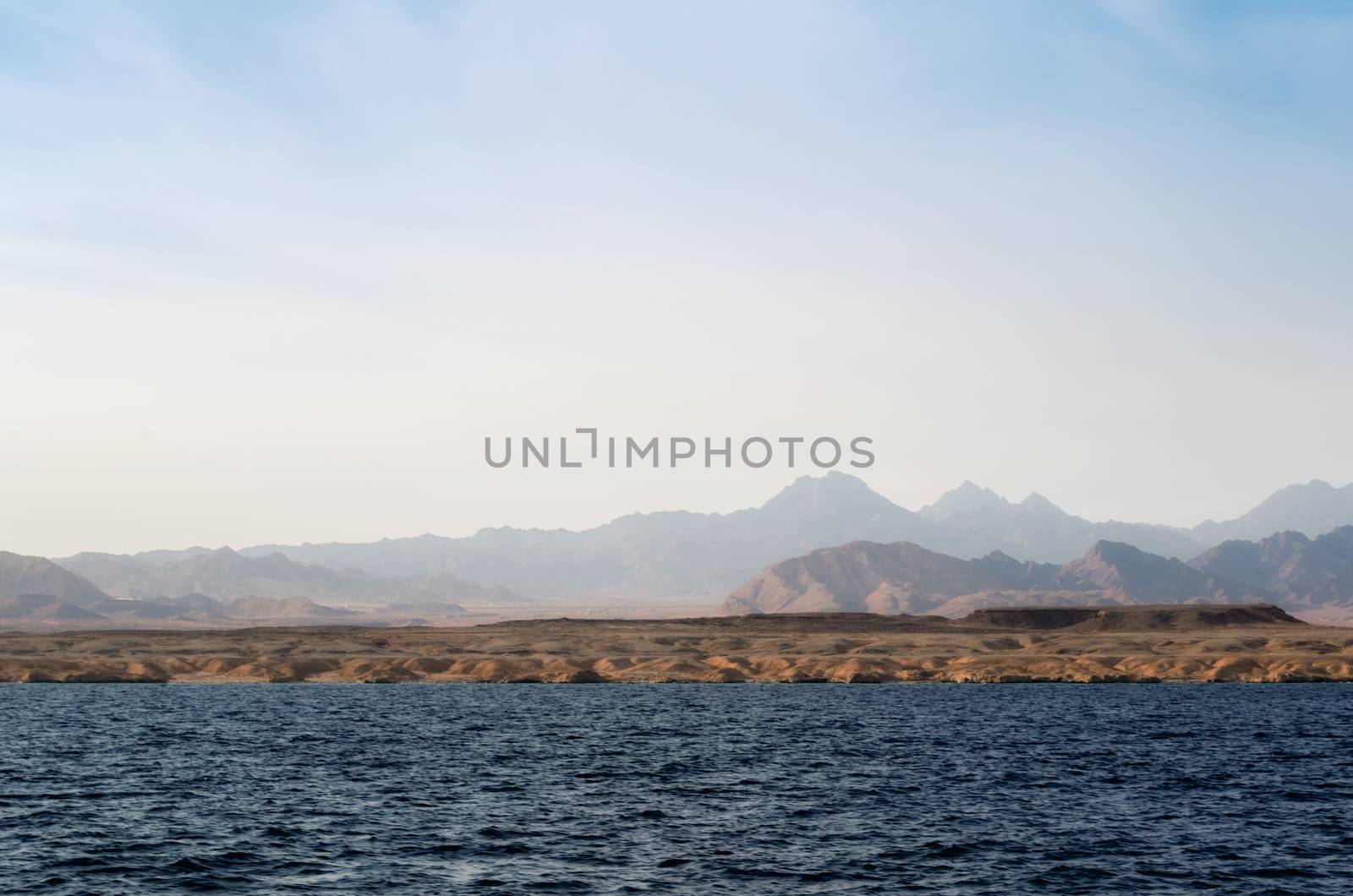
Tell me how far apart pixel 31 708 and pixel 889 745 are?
9441 cm

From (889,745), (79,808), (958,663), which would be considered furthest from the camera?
(958,663)

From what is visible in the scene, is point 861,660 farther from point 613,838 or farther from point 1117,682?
point 613,838

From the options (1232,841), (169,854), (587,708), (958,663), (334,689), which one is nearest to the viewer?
(169,854)

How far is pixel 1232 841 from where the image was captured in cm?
5550

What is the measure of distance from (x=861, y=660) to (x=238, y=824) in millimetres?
140716

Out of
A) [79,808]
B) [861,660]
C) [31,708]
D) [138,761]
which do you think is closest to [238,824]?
[79,808]

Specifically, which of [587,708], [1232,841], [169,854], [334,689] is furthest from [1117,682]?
[169,854]

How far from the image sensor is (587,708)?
132125mm

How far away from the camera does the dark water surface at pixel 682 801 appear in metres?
48.4

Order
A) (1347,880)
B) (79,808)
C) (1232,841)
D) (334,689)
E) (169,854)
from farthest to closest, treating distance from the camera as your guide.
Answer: (334,689)
(79,808)
(1232,841)
(169,854)
(1347,880)

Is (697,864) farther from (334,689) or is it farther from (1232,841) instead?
(334,689)

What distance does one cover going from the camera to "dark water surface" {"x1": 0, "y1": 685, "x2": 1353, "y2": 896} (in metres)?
48.4

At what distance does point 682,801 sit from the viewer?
66125 mm

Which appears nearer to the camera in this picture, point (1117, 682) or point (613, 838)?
point (613, 838)
